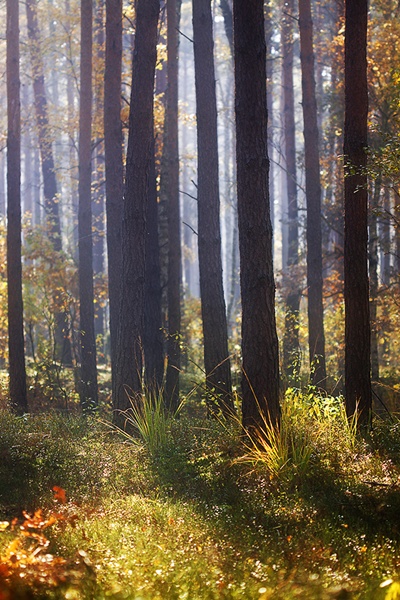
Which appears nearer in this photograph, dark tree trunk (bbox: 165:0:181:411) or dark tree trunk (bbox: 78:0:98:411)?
dark tree trunk (bbox: 165:0:181:411)

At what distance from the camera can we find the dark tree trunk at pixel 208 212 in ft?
42.5

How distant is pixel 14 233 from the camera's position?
15.2 m

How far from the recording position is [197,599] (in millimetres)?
4934

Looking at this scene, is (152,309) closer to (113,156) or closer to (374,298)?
(113,156)

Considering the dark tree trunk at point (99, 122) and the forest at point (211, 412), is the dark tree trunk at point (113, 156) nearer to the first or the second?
the forest at point (211, 412)

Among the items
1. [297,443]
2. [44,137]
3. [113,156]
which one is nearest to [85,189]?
[113,156]

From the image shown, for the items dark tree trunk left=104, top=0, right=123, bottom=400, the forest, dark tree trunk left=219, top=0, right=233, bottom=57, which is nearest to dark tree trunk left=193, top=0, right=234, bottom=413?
the forest

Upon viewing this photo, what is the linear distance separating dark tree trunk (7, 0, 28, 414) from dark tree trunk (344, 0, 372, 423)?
298 inches

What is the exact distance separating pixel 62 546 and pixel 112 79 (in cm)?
1116

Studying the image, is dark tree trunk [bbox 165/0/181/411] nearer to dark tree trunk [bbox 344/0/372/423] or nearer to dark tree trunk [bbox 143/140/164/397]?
dark tree trunk [bbox 143/140/164/397]

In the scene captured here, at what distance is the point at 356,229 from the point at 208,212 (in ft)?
14.1

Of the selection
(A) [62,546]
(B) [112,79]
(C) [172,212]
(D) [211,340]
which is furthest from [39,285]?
(A) [62,546]

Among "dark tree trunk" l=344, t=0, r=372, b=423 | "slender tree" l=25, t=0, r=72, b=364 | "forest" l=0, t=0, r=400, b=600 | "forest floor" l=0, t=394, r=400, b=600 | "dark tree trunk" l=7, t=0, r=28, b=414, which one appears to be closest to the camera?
"forest floor" l=0, t=394, r=400, b=600

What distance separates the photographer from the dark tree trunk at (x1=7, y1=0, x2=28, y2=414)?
14852mm
